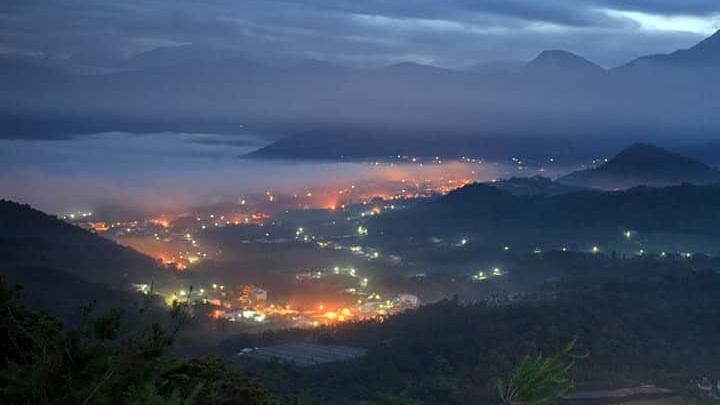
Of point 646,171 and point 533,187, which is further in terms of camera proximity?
point 646,171

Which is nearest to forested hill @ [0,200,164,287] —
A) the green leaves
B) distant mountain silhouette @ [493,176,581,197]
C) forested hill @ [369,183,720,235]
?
forested hill @ [369,183,720,235]

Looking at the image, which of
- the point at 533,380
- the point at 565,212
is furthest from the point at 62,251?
the point at 565,212

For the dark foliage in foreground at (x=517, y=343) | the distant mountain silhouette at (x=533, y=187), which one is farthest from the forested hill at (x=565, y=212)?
the dark foliage in foreground at (x=517, y=343)

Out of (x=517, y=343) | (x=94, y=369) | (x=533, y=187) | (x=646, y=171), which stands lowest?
(x=517, y=343)

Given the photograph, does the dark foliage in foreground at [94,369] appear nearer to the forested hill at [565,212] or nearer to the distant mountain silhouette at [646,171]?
the forested hill at [565,212]

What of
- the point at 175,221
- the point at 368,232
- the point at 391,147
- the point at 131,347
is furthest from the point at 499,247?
the point at 391,147

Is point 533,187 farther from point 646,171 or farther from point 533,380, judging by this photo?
point 533,380
